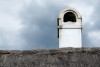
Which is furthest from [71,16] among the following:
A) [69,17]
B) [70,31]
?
[70,31]

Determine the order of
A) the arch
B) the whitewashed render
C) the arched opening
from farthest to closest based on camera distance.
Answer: the arched opening < the arch < the whitewashed render

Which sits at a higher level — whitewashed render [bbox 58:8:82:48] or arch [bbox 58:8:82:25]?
arch [bbox 58:8:82:25]

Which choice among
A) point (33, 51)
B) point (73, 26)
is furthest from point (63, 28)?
point (33, 51)

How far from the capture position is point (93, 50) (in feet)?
22.9

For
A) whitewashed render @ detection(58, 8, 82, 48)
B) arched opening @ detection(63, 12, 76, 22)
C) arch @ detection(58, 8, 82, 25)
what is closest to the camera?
whitewashed render @ detection(58, 8, 82, 48)

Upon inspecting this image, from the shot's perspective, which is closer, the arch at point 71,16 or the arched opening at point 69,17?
the arch at point 71,16

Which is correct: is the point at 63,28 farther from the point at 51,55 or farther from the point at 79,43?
the point at 51,55

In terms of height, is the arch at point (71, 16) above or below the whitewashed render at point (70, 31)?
above

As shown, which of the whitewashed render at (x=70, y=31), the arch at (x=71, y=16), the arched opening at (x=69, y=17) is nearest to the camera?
the whitewashed render at (x=70, y=31)

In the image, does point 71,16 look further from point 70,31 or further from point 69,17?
point 70,31

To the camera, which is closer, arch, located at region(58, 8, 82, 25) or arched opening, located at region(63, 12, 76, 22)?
arch, located at region(58, 8, 82, 25)

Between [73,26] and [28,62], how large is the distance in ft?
8.31

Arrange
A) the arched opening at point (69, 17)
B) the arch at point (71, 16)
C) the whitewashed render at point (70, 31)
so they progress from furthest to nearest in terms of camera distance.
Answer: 1. the arched opening at point (69, 17)
2. the arch at point (71, 16)
3. the whitewashed render at point (70, 31)

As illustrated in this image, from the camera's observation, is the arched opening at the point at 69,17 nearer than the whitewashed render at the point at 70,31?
No
